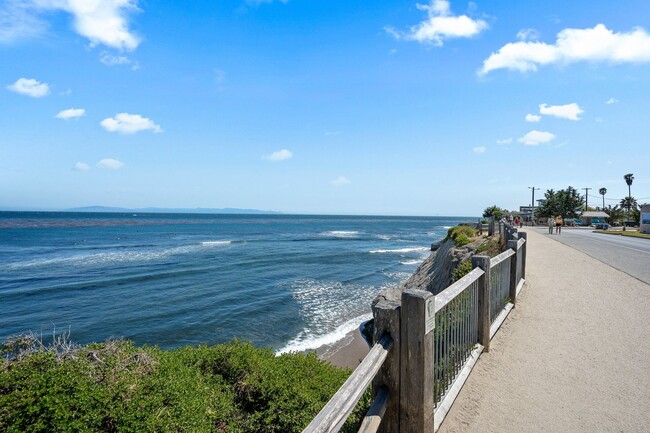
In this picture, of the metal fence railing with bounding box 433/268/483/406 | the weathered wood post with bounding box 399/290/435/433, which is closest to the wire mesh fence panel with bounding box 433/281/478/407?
the metal fence railing with bounding box 433/268/483/406

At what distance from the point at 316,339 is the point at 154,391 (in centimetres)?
924

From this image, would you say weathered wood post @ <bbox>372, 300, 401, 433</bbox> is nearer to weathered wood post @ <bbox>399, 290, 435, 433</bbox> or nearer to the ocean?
weathered wood post @ <bbox>399, 290, 435, 433</bbox>

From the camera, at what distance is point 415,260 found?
34344 millimetres

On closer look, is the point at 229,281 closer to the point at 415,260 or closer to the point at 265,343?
the point at 265,343

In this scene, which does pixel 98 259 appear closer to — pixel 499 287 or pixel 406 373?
pixel 499 287

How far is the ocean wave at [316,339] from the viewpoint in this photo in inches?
500

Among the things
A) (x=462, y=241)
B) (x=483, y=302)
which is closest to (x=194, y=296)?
(x=462, y=241)

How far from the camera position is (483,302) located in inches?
215

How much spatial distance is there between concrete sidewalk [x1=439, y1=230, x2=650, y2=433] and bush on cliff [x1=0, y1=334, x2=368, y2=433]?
145cm

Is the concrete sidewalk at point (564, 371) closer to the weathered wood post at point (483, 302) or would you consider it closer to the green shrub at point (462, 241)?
the weathered wood post at point (483, 302)

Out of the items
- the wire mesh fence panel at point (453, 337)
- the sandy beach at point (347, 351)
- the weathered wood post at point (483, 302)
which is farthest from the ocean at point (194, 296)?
the wire mesh fence panel at point (453, 337)

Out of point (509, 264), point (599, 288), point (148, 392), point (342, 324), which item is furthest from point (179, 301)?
point (599, 288)

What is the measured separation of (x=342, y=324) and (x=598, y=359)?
10.8 m

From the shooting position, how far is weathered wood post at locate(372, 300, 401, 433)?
2955 mm
